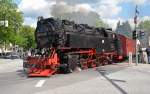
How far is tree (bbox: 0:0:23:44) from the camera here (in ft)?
312

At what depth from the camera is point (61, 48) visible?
96.2 ft

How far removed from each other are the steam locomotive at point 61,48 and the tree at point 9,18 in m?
60.9

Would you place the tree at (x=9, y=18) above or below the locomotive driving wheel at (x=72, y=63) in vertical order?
above

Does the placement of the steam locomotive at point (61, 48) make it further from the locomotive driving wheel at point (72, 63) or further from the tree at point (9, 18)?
the tree at point (9, 18)

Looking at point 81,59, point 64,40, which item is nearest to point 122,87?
point 64,40

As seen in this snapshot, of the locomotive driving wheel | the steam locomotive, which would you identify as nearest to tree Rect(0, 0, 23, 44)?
the steam locomotive

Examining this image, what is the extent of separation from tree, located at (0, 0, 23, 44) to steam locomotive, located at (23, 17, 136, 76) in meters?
60.9

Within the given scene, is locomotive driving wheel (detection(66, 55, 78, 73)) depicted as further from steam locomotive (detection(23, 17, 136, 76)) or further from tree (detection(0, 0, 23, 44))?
tree (detection(0, 0, 23, 44))

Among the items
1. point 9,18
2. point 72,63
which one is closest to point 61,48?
point 72,63

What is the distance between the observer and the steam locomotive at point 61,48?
27.8m

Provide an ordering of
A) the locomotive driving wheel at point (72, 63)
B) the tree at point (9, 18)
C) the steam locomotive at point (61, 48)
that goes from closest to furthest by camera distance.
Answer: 1. the steam locomotive at point (61, 48)
2. the locomotive driving wheel at point (72, 63)
3. the tree at point (9, 18)

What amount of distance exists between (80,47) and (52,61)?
5.42m

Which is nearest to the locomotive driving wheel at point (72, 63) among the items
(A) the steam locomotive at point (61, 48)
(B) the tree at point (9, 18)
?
(A) the steam locomotive at point (61, 48)

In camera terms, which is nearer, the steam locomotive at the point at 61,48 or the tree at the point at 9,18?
the steam locomotive at the point at 61,48
